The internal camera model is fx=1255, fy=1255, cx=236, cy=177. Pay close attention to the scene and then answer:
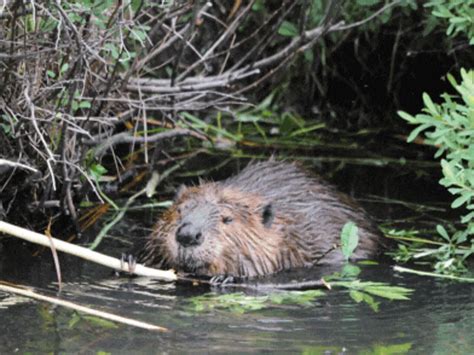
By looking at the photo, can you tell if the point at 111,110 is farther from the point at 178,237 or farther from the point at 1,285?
the point at 1,285

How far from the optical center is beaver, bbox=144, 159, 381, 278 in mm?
4816

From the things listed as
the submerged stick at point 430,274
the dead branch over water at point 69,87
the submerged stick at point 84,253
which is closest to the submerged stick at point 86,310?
the submerged stick at point 84,253

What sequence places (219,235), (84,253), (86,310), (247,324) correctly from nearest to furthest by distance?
1. (86,310)
2. (247,324)
3. (84,253)
4. (219,235)

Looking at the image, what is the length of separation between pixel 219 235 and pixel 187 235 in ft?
0.68

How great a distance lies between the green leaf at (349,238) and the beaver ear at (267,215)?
314 mm

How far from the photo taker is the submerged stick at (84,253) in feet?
13.9

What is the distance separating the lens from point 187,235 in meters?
4.71

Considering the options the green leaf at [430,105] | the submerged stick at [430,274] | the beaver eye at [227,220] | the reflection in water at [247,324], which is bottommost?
the reflection in water at [247,324]

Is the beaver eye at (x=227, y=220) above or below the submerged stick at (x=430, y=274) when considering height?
above

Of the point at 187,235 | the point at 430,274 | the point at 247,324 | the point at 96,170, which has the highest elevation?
the point at 96,170

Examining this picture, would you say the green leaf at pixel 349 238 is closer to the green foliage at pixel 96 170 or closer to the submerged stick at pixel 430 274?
the submerged stick at pixel 430 274

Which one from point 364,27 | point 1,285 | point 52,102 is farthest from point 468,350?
point 364,27

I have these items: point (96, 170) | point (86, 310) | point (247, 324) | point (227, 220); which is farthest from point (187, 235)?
point (86, 310)

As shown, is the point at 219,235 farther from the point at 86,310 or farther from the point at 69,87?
the point at 86,310
